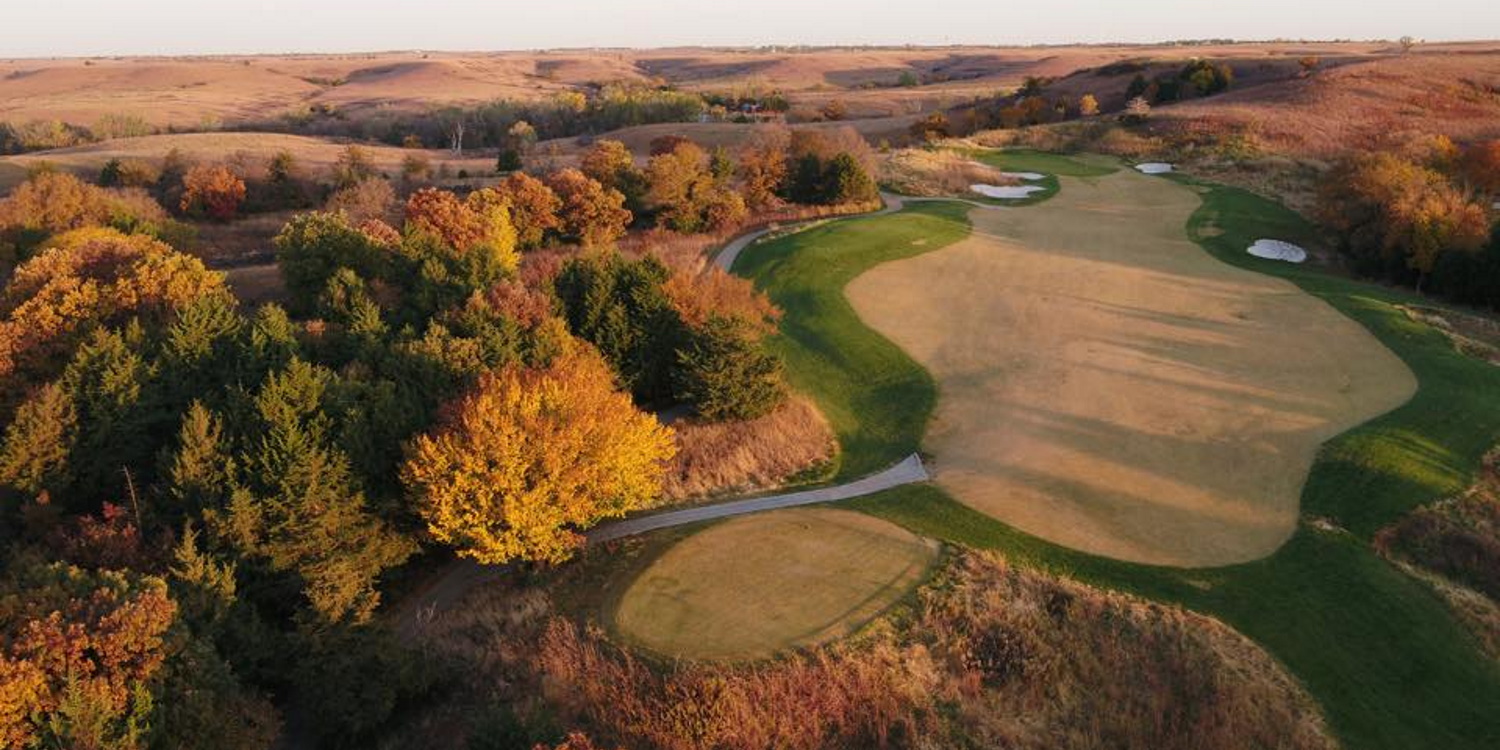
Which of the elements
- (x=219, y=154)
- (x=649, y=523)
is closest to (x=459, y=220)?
(x=649, y=523)

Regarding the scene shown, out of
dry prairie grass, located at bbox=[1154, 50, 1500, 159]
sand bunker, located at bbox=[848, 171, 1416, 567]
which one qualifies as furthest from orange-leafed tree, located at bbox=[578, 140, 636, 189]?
dry prairie grass, located at bbox=[1154, 50, 1500, 159]

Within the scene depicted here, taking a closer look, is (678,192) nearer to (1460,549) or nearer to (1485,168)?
(1460,549)

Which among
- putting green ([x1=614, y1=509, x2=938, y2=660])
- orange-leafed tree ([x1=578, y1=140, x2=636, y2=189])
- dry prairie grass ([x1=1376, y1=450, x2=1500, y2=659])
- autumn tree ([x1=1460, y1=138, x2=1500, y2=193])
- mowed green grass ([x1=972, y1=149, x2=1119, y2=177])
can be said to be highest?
orange-leafed tree ([x1=578, y1=140, x2=636, y2=189])

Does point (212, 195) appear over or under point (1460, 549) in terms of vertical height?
over

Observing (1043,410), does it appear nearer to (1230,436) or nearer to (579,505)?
(1230,436)

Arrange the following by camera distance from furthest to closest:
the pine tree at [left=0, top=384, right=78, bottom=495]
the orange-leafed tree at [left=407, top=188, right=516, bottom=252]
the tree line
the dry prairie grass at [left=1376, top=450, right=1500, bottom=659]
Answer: the orange-leafed tree at [left=407, top=188, right=516, bottom=252], the pine tree at [left=0, top=384, right=78, bottom=495], the dry prairie grass at [left=1376, top=450, right=1500, bottom=659], the tree line

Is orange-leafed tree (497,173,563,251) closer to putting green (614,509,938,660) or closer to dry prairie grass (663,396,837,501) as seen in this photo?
dry prairie grass (663,396,837,501)

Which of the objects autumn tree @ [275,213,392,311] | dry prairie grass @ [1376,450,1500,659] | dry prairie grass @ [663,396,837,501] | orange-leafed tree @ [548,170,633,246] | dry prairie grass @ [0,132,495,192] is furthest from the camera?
dry prairie grass @ [0,132,495,192]
